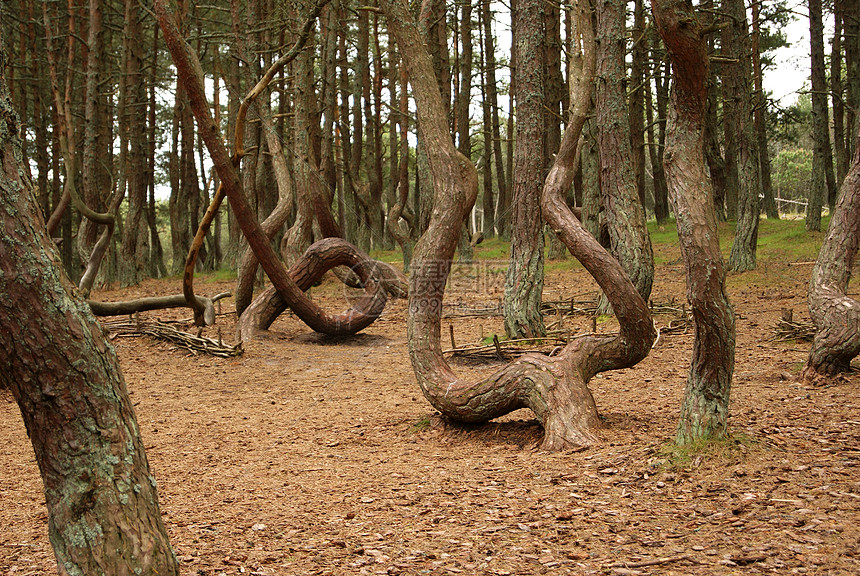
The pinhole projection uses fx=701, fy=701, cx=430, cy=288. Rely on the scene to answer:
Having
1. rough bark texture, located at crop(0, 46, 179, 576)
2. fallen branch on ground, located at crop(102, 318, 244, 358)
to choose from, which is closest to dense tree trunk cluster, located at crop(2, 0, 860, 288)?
fallen branch on ground, located at crop(102, 318, 244, 358)

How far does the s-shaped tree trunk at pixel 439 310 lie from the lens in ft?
16.7

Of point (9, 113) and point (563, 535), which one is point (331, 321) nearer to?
point (563, 535)

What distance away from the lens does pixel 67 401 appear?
90.7 inches

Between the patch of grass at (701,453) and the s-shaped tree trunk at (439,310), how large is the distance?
0.87 metres

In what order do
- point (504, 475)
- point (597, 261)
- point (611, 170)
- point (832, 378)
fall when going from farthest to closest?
point (611, 170) → point (832, 378) → point (597, 261) → point (504, 475)

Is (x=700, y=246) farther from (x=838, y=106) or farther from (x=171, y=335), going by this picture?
(x=838, y=106)

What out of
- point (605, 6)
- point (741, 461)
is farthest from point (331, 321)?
point (741, 461)

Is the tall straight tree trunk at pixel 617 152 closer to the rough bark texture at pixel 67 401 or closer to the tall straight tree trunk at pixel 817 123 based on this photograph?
the rough bark texture at pixel 67 401

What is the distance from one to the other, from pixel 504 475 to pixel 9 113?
321cm

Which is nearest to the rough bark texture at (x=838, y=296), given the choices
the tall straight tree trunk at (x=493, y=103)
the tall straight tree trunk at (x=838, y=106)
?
the tall straight tree trunk at (x=838, y=106)

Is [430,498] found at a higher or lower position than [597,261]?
lower

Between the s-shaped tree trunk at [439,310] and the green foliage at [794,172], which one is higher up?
the green foliage at [794,172]

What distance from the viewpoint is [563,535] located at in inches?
130

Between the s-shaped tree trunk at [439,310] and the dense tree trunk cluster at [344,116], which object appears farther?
the dense tree trunk cluster at [344,116]
